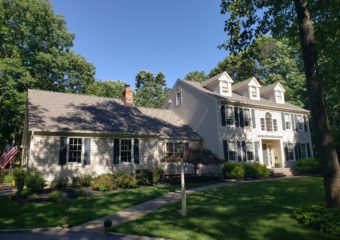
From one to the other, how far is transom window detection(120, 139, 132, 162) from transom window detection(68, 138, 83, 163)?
109 inches

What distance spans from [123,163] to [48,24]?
22654mm

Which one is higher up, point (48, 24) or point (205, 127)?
point (48, 24)

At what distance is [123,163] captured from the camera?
17.6m

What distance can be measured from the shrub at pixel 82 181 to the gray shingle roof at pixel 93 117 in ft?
9.55

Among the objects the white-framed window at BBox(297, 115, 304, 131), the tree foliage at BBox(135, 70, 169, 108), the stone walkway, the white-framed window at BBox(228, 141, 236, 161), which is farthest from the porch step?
the tree foliage at BBox(135, 70, 169, 108)

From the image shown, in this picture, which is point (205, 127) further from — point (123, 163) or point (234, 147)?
point (123, 163)

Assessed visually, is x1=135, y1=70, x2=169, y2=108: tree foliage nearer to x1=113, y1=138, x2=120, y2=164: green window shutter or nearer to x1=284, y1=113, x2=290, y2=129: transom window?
x1=284, y1=113, x2=290, y2=129: transom window

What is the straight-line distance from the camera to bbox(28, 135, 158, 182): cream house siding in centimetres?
1495

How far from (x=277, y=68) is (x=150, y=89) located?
21.9 meters

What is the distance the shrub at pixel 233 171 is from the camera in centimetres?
1861

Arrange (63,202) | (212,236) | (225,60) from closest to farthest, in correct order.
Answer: (212,236), (63,202), (225,60)

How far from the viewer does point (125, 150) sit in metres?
17.9

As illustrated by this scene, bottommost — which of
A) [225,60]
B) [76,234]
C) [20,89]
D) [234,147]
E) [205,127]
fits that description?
[76,234]

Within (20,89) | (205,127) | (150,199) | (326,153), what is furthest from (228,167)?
(20,89)
